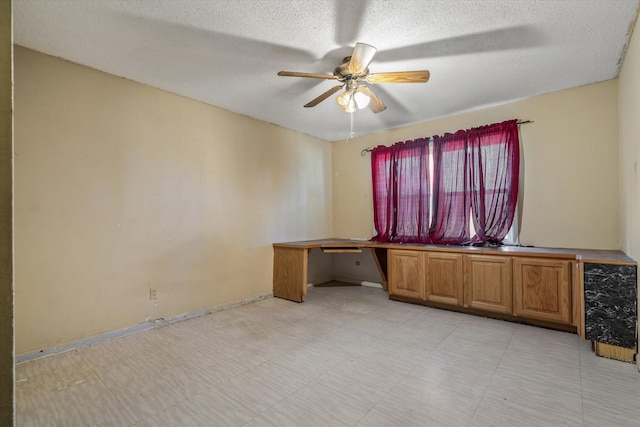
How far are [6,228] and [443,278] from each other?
3720 millimetres

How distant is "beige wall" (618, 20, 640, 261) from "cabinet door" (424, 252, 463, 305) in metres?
1.45

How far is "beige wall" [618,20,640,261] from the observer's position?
2.18 metres

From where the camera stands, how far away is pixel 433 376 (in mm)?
2055

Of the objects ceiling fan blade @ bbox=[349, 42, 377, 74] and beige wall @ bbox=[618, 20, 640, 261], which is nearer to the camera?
ceiling fan blade @ bbox=[349, 42, 377, 74]

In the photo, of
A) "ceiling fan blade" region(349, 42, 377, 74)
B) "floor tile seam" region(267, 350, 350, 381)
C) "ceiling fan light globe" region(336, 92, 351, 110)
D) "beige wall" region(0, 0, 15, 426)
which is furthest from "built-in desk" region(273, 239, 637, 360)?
"beige wall" region(0, 0, 15, 426)

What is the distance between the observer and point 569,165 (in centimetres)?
324

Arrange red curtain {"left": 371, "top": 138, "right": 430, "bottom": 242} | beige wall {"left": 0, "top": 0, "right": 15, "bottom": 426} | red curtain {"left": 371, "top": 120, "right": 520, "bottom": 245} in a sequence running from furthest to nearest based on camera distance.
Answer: red curtain {"left": 371, "top": 138, "right": 430, "bottom": 242} → red curtain {"left": 371, "top": 120, "right": 520, "bottom": 245} → beige wall {"left": 0, "top": 0, "right": 15, "bottom": 426}

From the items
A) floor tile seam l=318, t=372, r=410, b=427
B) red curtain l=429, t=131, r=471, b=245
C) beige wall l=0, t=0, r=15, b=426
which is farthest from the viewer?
red curtain l=429, t=131, r=471, b=245

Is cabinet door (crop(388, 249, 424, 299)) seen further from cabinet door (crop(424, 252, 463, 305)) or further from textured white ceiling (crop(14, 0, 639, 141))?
textured white ceiling (crop(14, 0, 639, 141))

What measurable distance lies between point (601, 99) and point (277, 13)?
3.49 meters

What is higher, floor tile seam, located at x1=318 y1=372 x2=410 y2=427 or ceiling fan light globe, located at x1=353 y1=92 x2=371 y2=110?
ceiling fan light globe, located at x1=353 y1=92 x2=371 y2=110

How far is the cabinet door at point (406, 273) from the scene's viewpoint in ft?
12.2

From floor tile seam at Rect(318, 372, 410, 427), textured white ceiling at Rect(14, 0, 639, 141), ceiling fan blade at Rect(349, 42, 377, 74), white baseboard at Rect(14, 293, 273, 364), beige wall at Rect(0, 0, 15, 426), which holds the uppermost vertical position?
textured white ceiling at Rect(14, 0, 639, 141)

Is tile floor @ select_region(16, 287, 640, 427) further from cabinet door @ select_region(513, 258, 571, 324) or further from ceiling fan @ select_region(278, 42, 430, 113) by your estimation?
ceiling fan @ select_region(278, 42, 430, 113)
